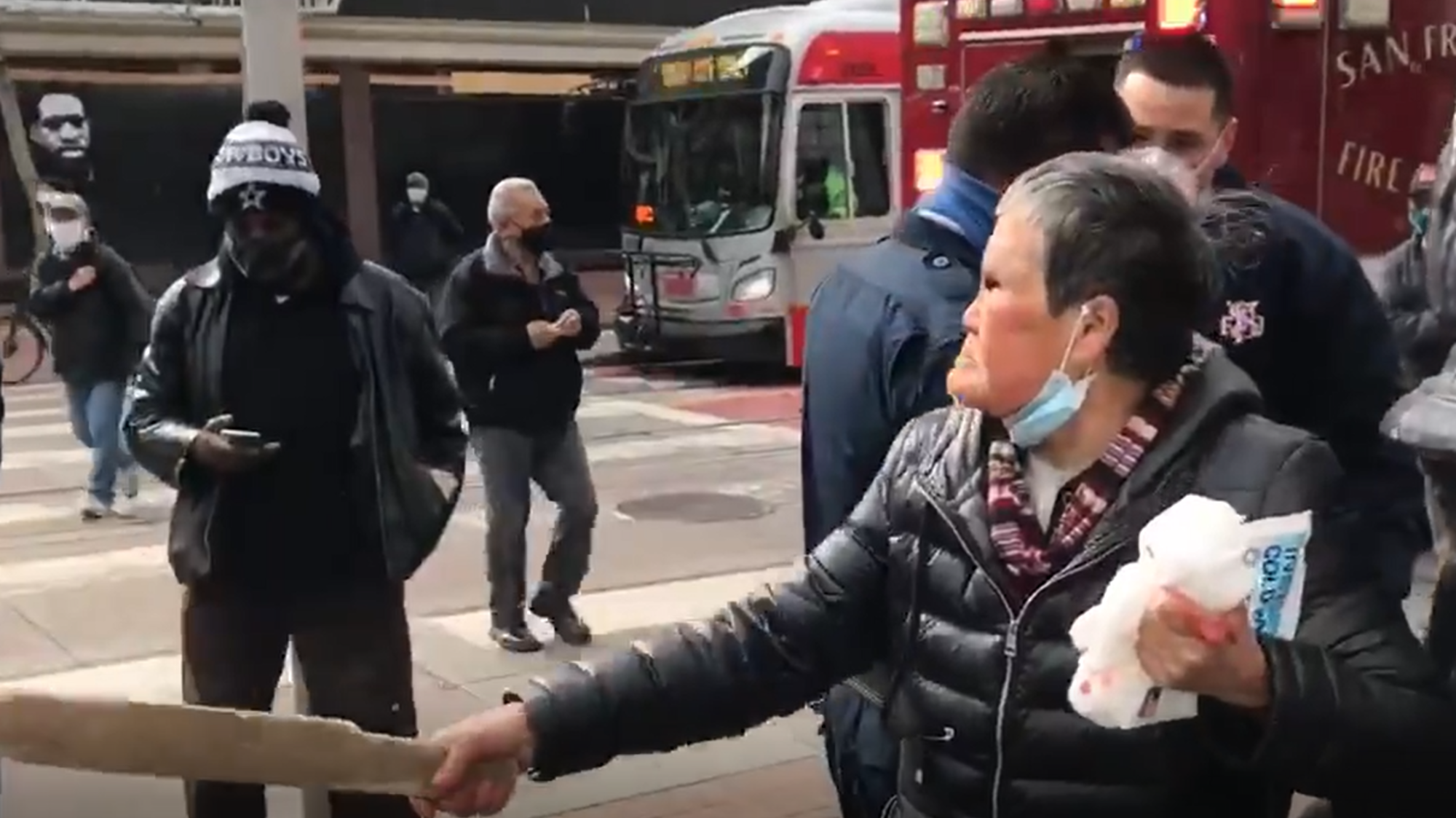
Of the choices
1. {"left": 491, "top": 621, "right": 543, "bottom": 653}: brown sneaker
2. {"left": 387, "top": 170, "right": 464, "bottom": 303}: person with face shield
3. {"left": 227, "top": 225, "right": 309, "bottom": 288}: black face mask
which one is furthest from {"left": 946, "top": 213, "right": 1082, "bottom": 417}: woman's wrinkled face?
{"left": 387, "top": 170, "right": 464, "bottom": 303}: person with face shield

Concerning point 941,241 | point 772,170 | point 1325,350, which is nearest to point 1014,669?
point 941,241

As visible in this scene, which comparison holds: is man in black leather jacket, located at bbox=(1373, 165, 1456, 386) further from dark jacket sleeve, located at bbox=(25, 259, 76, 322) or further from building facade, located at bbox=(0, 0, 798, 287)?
building facade, located at bbox=(0, 0, 798, 287)

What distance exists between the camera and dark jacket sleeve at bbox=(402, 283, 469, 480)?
14.7ft

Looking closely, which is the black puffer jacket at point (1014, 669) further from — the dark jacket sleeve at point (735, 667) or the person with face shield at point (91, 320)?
the person with face shield at point (91, 320)

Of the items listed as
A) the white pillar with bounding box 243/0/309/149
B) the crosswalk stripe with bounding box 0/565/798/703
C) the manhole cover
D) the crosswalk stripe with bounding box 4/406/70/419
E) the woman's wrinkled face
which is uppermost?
the white pillar with bounding box 243/0/309/149

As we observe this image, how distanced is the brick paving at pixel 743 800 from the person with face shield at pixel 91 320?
527cm

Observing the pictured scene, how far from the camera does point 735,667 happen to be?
94.6 inches

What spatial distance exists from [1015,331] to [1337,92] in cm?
511

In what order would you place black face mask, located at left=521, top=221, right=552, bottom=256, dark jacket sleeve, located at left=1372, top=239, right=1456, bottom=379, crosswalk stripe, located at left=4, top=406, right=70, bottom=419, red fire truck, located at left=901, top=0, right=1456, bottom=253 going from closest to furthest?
dark jacket sleeve, located at left=1372, top=239, right=1456, bottom=379 → red fire truck, located at left=901, top=0, right=1456, bottom=253 → black face mask, located at left=521, top=221, right=552, bottom=256 → crosswalk stripe, located at left=4, top=406, right=70, bottom=419

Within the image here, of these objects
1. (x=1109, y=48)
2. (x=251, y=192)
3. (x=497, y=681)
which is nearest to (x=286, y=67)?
(x=251, y=192)

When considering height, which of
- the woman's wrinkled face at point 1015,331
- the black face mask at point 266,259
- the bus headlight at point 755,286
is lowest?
the bus headlight at point 755,286

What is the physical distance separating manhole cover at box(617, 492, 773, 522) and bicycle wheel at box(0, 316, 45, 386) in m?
8.69

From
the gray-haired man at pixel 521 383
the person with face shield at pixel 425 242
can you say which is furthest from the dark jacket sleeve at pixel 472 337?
the person with face shield at pixel 425 242

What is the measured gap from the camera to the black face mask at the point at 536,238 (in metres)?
7.02
